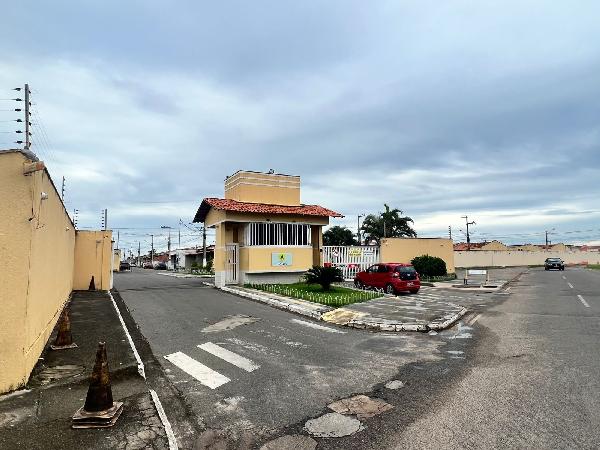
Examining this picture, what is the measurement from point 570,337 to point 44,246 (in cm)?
1174

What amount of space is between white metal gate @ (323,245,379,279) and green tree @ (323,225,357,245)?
27363mm

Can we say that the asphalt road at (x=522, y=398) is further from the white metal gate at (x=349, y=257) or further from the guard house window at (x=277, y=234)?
the white metal gate at (x=349, y=257)

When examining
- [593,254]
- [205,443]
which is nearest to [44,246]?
[205,443]

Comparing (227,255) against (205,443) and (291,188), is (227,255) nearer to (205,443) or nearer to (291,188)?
(291,188)

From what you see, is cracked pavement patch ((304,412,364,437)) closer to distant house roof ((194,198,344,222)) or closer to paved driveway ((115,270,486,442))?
paved driveway ((115,270,486,442))

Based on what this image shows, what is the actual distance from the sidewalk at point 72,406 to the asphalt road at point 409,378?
66 cm

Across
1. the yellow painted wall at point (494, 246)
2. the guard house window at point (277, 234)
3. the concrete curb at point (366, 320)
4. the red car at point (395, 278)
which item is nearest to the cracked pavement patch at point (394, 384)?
the concrete curb at point (366, 320)

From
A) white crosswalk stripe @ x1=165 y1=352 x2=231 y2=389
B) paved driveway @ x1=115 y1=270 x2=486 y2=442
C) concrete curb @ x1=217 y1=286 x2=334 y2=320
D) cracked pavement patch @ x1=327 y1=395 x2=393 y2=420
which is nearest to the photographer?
cracked pavement patch @ x1=327 y1=395 x2=393 y2=420

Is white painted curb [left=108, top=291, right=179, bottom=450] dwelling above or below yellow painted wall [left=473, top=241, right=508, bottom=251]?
below

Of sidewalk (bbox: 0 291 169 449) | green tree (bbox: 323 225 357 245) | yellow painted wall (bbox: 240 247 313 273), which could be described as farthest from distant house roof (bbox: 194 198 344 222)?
green tree (bbox: 323 225 357 245)

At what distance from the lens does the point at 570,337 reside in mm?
10016

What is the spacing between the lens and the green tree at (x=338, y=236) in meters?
55.9

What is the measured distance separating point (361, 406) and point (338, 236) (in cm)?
5117

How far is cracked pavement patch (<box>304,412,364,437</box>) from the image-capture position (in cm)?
505
